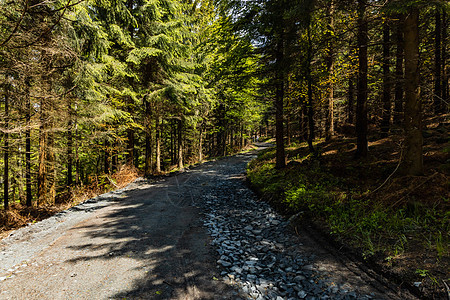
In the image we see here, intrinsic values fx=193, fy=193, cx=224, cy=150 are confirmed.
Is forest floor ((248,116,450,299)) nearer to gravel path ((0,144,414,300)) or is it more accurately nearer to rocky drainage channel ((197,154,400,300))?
gravel path ((0,144,414,300))

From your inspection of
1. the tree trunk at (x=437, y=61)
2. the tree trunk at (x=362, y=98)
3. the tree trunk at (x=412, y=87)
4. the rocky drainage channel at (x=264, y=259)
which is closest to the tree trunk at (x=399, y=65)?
the tree trunk at (x=412, y=87)

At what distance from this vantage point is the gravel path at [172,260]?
3277mm

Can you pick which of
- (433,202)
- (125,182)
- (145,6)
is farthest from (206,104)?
(433,202)

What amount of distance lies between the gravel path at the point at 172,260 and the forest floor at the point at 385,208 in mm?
488

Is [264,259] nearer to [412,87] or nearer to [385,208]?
[385,208]

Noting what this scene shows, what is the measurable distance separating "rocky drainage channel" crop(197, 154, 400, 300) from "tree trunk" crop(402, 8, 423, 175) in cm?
416

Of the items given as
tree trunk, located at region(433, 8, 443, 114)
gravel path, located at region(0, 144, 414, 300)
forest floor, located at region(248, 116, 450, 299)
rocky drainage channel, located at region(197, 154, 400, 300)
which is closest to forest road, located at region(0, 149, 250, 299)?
gravel path, located at region(0, 144, 414, 300)

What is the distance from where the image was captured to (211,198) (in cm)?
895

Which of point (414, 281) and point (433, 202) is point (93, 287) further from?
point (433, 202)

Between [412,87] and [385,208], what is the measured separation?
323cm

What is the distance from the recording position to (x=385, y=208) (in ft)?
16.4

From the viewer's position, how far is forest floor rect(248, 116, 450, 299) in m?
3.29

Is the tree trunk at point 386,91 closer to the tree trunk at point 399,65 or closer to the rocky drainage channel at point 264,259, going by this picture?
the tree trunk at point 399,65

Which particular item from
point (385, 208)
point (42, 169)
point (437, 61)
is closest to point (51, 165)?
point (42, 169)
